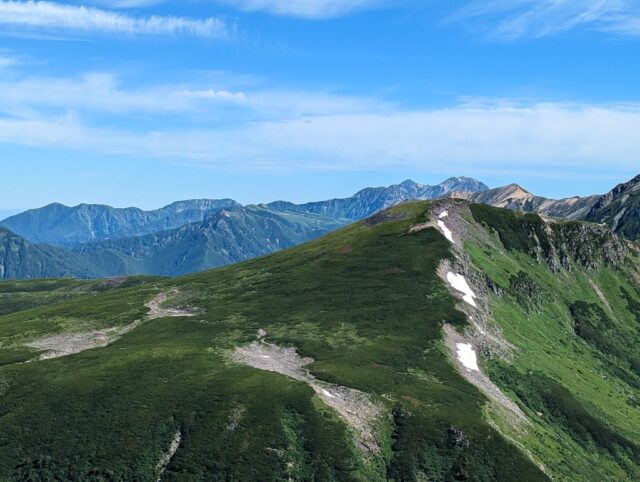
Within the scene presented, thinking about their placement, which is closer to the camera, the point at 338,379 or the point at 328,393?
the point at 328,393

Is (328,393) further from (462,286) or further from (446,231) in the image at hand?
(446,231)

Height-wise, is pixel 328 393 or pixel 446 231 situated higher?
pixel 446 231

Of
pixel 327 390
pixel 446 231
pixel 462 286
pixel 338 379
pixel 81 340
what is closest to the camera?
pixel 327 390

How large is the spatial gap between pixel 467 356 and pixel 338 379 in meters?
36.3

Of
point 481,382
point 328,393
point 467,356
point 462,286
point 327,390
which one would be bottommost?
point 481,382

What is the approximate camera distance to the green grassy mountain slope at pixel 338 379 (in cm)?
8606

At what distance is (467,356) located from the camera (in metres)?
127

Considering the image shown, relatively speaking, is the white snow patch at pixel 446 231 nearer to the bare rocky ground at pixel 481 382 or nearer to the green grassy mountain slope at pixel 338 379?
the green grassy mountain slope at pixel 338 379

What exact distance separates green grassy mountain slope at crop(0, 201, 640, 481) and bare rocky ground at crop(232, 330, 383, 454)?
37cm

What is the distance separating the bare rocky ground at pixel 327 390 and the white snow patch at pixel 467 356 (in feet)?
→ 107

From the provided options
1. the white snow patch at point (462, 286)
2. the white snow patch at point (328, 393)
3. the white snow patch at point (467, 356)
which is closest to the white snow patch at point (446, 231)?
the white snow patch at point (462, 286)

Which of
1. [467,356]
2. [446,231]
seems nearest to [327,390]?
[467,356]

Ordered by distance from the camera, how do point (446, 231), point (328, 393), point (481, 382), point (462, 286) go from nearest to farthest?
point (328, 393) < point (481, 382) < point (462, 286) < point (446, 231)

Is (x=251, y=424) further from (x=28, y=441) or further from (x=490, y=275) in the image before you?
(x=490, y=275)
